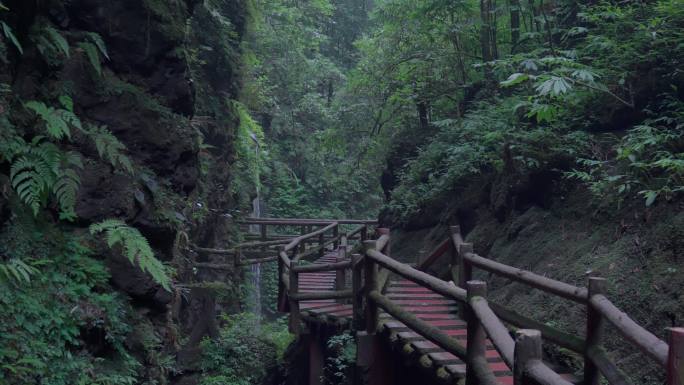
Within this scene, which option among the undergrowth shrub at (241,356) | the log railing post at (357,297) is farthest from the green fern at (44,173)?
the undergrowth shrub at (241,356)

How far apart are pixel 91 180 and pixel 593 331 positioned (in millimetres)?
5079

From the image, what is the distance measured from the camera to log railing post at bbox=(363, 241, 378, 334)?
696 centimetres

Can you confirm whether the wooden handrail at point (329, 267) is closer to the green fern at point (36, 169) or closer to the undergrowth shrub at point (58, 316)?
the undergrowth shrub at point (58, 316)

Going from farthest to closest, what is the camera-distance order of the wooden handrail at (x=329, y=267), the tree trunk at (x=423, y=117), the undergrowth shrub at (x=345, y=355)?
the tree trunk at (x=423, y=117), the wooden handrail at (x=329, y=267), the undergrowth shrub at (x=345, y=355)

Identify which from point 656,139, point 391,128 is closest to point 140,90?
point 656,139

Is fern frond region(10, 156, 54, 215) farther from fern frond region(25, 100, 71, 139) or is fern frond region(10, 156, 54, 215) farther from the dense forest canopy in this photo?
fern frond region(25, 100, 71, 139)

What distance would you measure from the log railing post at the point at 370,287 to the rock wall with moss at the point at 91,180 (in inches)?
92.6

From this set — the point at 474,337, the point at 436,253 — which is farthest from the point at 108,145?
the point at 436,253

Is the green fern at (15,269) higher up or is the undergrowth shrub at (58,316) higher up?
the green fern at (15,269)

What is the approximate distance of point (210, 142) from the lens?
14.6 m

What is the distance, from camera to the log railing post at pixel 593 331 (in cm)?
415

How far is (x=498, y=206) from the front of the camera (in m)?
9.53

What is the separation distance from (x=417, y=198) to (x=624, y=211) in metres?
5.95

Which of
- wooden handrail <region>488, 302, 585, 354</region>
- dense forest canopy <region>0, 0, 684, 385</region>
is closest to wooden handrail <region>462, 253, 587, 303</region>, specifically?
wooden handrail <region>488, 302, 585, 354</region>
